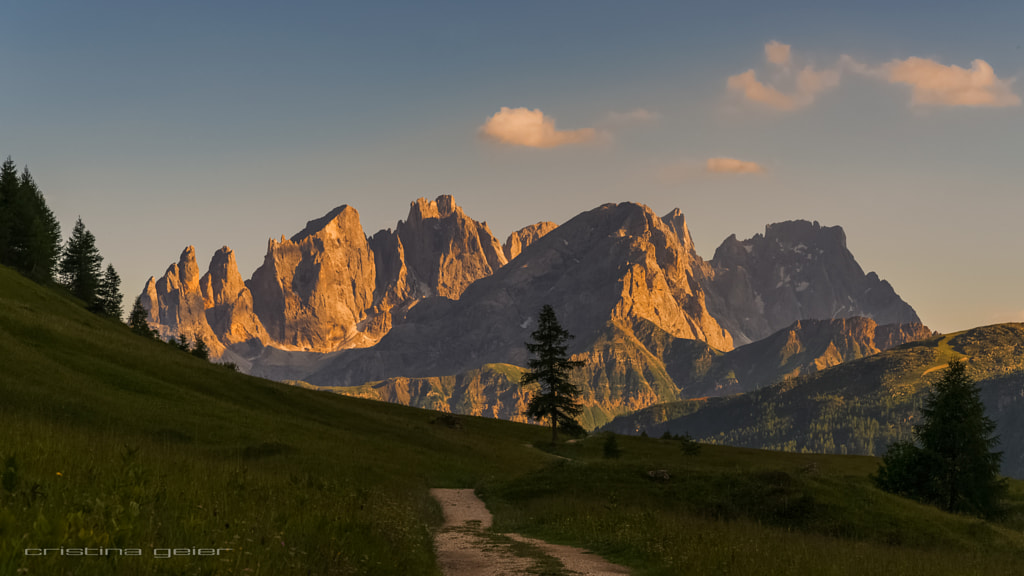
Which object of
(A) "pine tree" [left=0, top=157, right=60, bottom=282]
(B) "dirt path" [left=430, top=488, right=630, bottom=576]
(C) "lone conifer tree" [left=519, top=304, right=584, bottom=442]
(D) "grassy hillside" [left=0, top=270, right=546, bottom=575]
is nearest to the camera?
(D) "grassy hillside" [left=0, top=270, right=546, bottom=575]

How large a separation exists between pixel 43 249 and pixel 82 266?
1717 centimetres

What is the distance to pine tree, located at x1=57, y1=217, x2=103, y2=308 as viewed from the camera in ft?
374

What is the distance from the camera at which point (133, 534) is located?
7.09 meters

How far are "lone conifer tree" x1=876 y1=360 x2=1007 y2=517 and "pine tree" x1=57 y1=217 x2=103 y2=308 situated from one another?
115618 millimetres

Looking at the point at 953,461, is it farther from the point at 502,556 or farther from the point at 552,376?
the point at 502,556

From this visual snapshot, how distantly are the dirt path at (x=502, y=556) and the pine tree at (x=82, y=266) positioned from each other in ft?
360

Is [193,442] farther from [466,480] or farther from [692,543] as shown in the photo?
[692,543]

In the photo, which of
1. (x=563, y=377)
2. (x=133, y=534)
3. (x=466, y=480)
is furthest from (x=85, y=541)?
(x=563, y=377)

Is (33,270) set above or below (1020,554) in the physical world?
above

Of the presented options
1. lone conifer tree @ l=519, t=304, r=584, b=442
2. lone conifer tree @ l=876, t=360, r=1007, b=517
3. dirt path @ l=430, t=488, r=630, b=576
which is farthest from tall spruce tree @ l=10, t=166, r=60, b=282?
lone conifer tree @ l=876, t=360, r=1007, b=517

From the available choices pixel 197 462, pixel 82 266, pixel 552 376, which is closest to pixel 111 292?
pixel 82 266

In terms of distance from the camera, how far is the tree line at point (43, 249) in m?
96.4

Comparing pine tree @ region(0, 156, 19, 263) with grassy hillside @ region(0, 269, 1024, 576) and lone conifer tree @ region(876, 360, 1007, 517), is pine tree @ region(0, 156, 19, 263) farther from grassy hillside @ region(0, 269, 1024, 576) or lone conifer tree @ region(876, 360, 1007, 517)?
lone conifer tree @ region(876, 360, 1007, 517)

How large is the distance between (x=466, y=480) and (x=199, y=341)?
73539mm
